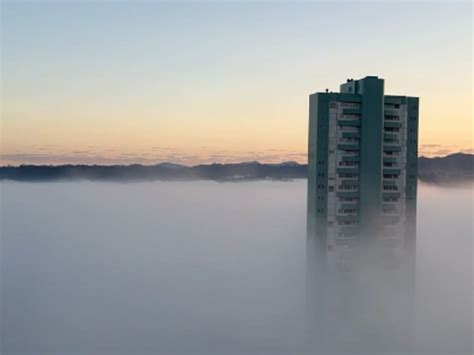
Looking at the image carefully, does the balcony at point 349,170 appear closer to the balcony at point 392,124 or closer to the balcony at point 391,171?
the balcony at point 391,171

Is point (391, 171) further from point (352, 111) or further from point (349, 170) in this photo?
point (352, 111)

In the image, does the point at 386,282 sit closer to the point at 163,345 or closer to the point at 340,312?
the point at 340,312

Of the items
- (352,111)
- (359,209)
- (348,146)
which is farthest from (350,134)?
(359,209)

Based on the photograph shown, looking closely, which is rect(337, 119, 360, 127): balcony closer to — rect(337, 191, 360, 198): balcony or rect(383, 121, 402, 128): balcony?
rect(383, 121, 402, 128): balcony

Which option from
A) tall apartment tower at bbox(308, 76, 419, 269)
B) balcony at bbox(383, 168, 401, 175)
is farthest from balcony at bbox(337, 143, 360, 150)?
balcony at bbox(383, 168, 401, 175)

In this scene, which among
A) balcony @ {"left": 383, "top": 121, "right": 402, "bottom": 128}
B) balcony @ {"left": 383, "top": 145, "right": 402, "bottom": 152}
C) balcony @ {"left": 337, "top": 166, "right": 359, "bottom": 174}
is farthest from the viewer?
balcony @ {"left": 383, "top": 145, "right": 402, "bottom": 152}

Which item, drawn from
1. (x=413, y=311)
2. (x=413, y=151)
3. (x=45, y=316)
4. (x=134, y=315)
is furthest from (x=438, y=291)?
(x=45, y=316)
